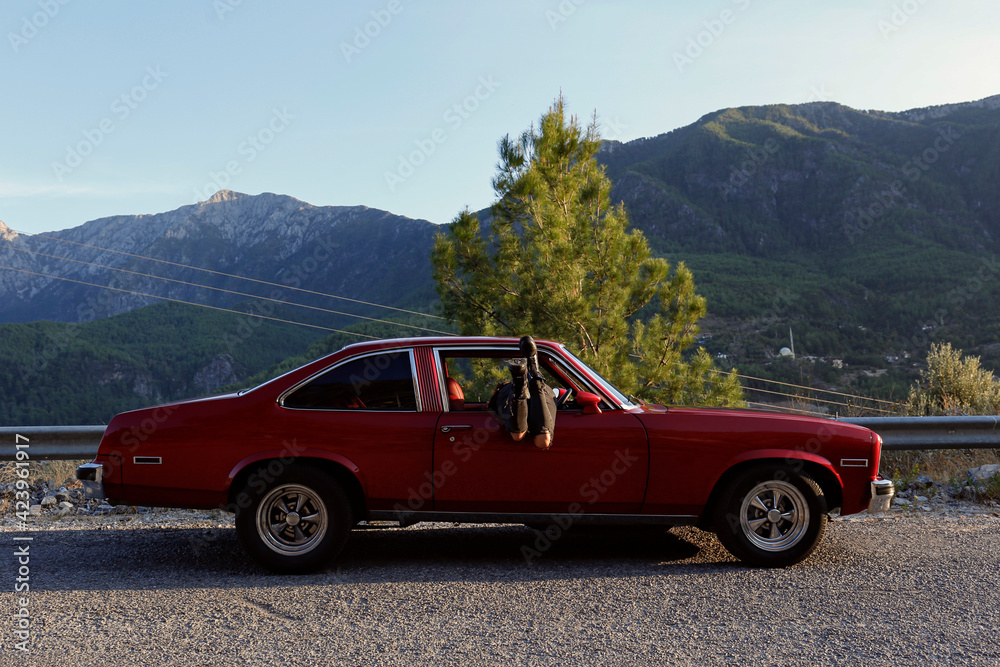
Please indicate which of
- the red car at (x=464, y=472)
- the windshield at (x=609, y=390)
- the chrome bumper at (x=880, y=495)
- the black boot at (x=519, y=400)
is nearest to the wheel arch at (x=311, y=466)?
the red car at (x=464, y=472)

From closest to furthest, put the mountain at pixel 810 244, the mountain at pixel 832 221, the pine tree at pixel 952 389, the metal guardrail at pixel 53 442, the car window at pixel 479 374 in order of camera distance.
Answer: the car window at pixel 479 374, the metal guardrail at pixel 53 442, the pine tree at pixel 952 389, the mountain at pixel 810 244, the mountain at pixel 832 221

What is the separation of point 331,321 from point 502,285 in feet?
538

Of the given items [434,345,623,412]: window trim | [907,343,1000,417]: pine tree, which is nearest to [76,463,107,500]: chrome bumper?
A: [434,345,623,412]: window trim

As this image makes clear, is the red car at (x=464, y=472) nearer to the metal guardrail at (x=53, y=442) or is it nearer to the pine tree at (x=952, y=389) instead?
the metal guardrail at (x=53, y=442)

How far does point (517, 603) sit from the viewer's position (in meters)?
3.88

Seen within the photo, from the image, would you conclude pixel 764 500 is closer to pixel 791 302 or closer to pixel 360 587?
pixel 360 587

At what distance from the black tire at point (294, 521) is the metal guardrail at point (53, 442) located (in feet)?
10.7

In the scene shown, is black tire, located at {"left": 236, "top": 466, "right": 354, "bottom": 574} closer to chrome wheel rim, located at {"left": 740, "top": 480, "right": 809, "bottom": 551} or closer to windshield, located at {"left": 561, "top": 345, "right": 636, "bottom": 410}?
windshield, located at {"left": 561, "top": 345, "right": 636, "bottom": 410}

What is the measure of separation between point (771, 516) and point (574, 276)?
7.19 meters

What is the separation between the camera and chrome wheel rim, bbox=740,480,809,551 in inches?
179

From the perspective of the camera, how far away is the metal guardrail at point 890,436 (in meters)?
6.79

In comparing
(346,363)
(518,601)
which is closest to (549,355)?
(346,363)

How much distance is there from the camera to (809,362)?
189ft

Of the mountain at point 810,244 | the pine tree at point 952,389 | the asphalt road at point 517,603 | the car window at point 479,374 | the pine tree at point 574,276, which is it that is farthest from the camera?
the mountain at point 810,244
